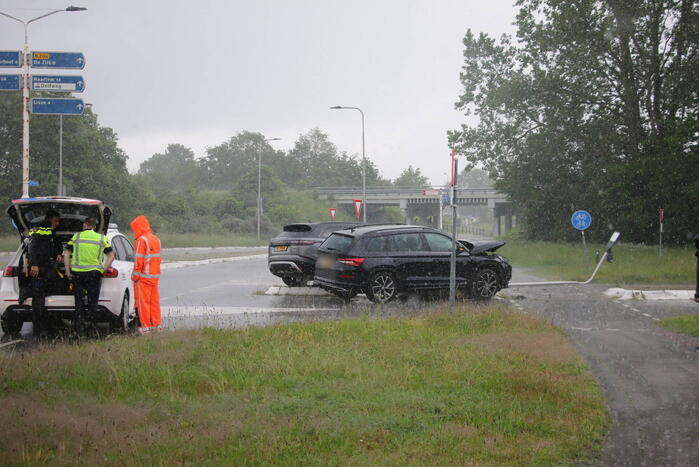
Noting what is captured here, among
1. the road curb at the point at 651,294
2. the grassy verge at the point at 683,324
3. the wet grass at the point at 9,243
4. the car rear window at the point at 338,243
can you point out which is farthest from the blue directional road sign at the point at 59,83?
the wet grass at the point at 9,243

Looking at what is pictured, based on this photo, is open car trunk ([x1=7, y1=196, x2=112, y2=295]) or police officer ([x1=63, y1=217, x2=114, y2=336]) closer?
police officer ([x1=63, y1=217, x2=114, y2=336])

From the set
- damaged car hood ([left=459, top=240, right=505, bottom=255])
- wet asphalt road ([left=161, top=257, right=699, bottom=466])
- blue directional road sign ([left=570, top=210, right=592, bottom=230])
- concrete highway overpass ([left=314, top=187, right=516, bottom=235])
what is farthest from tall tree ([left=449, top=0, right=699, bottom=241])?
concrete highway overpass ([left=314, top=187, right=516, bottom=235])

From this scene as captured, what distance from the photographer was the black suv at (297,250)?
18.1 metres

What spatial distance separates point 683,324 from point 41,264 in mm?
10485

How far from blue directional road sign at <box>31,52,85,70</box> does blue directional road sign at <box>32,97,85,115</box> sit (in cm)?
105

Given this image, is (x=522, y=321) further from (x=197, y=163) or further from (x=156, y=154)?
(x=156, y=154)

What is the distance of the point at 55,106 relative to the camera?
21.9 metres

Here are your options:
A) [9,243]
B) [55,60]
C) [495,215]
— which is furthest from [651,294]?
[495,215]

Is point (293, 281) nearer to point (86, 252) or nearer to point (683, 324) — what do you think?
point (86, 252)

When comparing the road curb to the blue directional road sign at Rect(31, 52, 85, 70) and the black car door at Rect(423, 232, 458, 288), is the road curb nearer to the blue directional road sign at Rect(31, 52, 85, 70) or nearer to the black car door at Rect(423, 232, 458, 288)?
the black car door at Rect(423, 232, 458, 288)

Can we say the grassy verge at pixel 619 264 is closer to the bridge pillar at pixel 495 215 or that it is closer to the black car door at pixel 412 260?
the black car door at pixel 412 260

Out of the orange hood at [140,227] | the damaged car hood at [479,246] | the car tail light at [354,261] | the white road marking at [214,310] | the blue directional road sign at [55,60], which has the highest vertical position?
the blue directional road sign at [55,60]

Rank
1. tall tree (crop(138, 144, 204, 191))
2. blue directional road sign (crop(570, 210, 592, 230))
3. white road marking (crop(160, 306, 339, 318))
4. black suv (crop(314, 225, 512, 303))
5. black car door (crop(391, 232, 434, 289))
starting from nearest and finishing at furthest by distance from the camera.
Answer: white road marking (crop(160, 306, 339, 318)) < black suv (crop(314, 225, 512, 303)) < black car door (crop(391, 232, 434, 289)) < blue directional road sign (crop(570, 210, 592, 230)) < tall tree (crop(138, 144, 204, 191))

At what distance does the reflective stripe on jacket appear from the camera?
9.77 m
